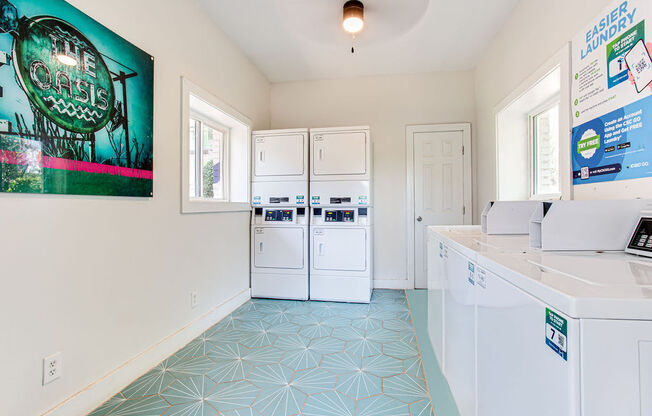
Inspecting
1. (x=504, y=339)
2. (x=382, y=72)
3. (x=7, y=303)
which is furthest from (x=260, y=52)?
(x=504, y=339)

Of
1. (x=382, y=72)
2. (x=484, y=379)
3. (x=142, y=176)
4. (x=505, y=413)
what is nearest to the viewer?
(x=505, y=413)

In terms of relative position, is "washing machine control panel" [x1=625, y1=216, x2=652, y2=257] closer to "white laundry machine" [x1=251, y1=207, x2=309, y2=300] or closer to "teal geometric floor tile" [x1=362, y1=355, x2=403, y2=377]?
"teal geometric floor tile" [x1=362, y1=355, x2=403, y2=377]

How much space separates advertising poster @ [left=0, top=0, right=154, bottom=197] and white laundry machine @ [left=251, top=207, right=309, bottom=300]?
5.15ft

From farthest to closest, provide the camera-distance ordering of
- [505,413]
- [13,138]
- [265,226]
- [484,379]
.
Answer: [265,226]
[13,138]
[484,379]
[505,413]

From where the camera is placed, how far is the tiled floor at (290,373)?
1525 millimetres

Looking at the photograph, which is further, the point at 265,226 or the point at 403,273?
the point at 403,273

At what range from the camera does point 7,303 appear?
1192mm

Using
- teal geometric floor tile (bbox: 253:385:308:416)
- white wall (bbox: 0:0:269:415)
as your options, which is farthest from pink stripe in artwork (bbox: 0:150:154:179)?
teal geometric floor tile (bbox: 253:385:308:416)

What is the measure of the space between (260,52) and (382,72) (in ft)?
4.88

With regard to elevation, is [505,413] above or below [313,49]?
below

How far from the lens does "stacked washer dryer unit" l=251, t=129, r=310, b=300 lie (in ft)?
10.7

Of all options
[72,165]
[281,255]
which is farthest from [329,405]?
[281,255]

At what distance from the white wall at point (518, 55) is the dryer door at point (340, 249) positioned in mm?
1467

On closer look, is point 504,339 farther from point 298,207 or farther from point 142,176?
point 298,207
